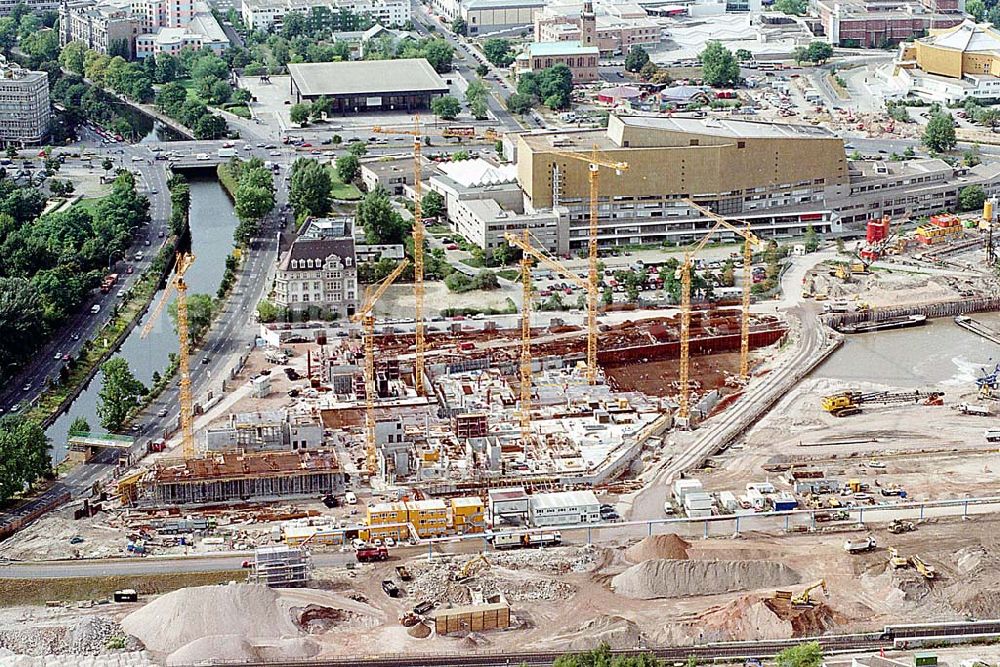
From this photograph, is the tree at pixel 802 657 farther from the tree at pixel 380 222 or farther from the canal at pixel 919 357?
the tree at pixel 380 222

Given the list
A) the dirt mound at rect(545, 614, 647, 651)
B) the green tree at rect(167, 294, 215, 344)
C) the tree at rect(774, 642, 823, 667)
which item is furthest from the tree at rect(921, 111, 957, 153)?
the tree at rect(774, 642, 823, 667)

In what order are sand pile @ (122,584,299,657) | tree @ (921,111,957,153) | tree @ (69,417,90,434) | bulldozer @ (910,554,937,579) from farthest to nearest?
tree @ (921,111,957,153), tree @ (69,417,90,434), bulldozer @ (910,554,937,579), sand pile @ (122,584,299,657)

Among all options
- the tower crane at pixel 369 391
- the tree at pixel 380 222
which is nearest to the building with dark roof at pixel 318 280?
the tower crane at pixel 369 391

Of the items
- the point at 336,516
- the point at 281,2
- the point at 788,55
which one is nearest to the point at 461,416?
the point at 336,516

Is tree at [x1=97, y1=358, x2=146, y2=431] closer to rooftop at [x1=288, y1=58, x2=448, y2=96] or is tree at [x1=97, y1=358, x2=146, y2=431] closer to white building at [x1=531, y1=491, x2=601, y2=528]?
white building at [x1=531, y1=491, x2=601, y2=528]

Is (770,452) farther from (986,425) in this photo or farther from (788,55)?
(788,55)
